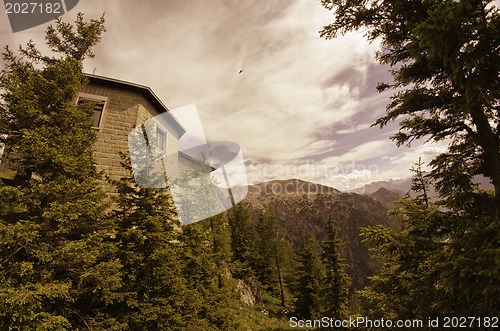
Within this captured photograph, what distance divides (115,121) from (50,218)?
992 centimetres

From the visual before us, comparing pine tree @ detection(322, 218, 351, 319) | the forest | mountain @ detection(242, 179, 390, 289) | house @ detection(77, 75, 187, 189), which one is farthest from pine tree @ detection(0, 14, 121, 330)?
mountain @ detection(242, 179, 390, 289)

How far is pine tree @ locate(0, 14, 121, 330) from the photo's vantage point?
6.92 metres

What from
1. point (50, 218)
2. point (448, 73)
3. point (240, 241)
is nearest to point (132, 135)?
point (50, 218)

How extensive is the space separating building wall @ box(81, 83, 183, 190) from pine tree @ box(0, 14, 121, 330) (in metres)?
5.69

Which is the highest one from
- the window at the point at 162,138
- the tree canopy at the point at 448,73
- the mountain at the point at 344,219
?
the window at the point at 162,138

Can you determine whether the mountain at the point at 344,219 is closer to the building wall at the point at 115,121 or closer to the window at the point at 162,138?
the window at the point at 162,138

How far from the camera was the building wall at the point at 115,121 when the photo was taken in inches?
599

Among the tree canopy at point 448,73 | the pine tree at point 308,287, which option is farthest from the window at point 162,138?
the pine tree at point 308,287

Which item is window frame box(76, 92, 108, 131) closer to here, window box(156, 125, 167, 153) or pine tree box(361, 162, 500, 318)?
window box(156, 125, 167, 153)

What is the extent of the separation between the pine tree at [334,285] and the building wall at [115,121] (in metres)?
22.3

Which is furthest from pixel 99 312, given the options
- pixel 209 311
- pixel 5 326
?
pixel 209 311

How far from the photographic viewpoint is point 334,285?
26.2 meters

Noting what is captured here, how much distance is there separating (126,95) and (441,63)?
1695 cm

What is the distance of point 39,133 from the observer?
834cm
